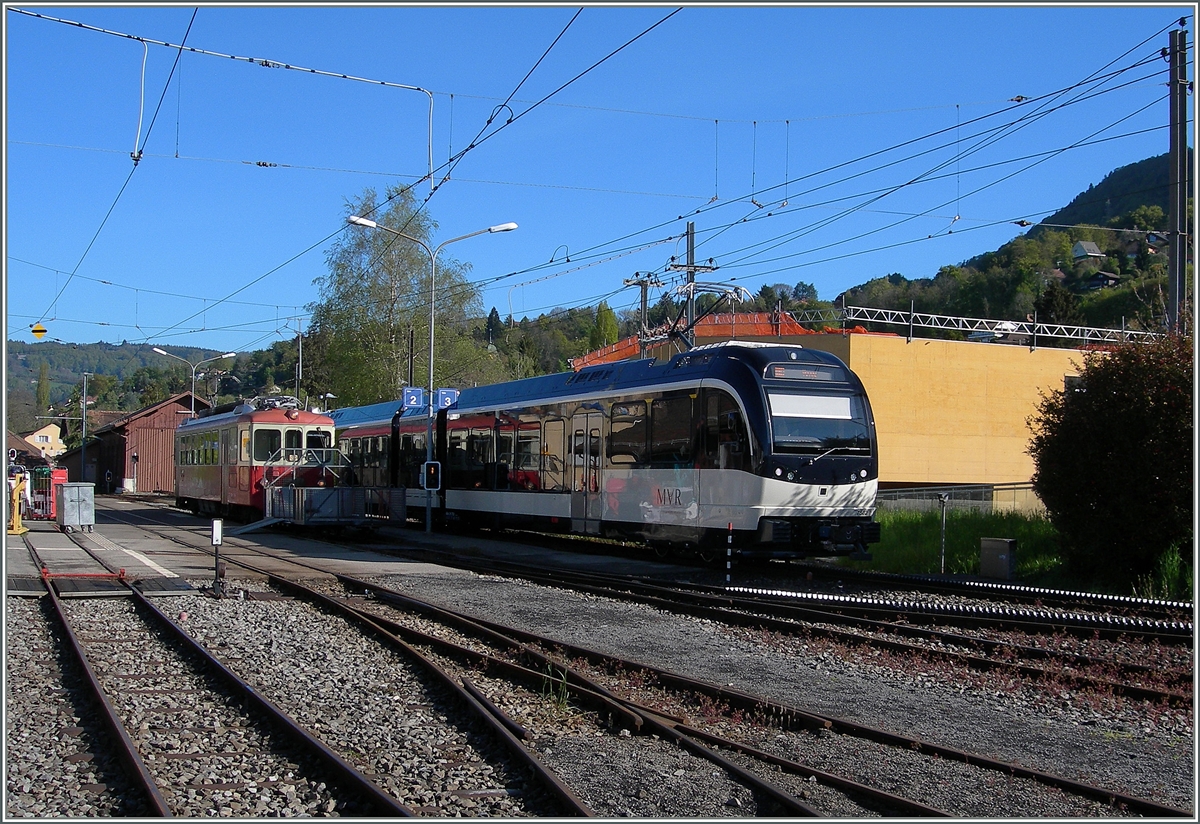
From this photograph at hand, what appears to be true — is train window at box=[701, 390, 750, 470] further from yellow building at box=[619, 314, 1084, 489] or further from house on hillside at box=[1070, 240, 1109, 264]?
house on hillside at box=[1070, 240, 1109, 264]

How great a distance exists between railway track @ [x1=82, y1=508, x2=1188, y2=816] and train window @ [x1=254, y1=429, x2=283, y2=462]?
56.3 feet

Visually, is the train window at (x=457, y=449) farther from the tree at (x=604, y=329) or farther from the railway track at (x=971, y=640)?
the tree at (x=604, y=329)

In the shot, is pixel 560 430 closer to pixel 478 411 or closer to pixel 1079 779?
pixel 478 411

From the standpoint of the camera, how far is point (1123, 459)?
46.4ft

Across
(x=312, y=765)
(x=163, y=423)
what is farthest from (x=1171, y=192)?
(x=163, y=423)

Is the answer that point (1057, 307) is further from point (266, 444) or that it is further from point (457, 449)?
point (266, 444)

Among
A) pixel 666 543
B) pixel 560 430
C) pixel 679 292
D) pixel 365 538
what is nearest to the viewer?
pixel 666 543

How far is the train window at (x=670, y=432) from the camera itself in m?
16.8

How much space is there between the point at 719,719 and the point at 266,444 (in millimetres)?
21593

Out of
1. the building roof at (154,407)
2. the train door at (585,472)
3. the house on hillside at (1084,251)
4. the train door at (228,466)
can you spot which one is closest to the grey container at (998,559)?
the train door at (585,472)

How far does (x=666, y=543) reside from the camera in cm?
1867

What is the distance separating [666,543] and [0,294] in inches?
498

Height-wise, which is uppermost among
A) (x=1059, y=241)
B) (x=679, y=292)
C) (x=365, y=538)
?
(x=1059, y=241)

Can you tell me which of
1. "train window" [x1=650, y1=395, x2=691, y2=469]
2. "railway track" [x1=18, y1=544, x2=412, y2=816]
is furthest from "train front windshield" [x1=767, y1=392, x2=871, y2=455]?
"railway track" [x1=18, y1=544, x2=412, y2=816]
